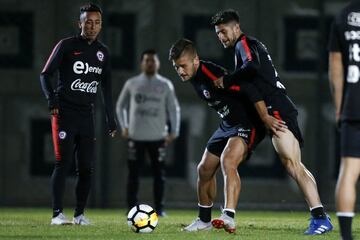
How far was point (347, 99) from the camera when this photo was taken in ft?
23.1

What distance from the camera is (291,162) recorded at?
9.09 meters

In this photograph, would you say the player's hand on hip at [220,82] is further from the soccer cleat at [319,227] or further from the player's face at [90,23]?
the player's face at [90,23]

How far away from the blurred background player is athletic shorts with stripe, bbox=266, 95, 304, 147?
4.08 m

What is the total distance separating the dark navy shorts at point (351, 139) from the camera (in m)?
7.00

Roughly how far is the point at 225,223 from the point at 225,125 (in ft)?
3.40

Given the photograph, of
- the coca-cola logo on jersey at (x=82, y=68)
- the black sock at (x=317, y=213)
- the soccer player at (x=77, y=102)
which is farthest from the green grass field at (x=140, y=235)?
the coca-cola logo on jersey at (x=82, y=68)

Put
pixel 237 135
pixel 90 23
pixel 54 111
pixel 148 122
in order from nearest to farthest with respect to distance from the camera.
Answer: pixel 237 135 → pixel 54 111 → pixel 90 23 → pixel 148 122

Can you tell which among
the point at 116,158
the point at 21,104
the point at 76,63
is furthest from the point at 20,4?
the point at 76,63

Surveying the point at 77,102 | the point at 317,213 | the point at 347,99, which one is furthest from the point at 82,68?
the point at 347,99

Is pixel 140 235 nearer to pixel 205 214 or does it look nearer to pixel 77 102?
pixel 205 214

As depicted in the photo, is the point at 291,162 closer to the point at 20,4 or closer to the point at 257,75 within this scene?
the point at 257,75

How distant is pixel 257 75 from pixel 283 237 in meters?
1.49

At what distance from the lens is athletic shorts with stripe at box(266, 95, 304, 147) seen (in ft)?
29.9

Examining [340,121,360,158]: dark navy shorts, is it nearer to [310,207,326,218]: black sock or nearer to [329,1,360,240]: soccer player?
[329,1,360,240]: soccer player
